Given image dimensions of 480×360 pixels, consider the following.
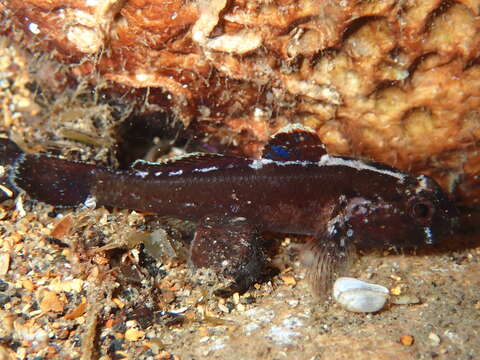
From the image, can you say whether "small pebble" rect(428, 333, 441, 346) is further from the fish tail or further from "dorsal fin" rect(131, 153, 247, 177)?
the fish tail

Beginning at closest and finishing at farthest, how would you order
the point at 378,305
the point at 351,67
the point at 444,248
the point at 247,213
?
the point at 378,305 < the point at 351,67 < the point at 247,213 < the point at 444,248

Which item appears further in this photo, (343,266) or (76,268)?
(343,266)

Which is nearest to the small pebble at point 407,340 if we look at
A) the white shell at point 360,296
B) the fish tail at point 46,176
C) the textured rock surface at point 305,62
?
the white shell at point 360,296

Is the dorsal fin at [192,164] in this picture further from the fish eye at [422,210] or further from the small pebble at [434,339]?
the small pebble at [434,339]

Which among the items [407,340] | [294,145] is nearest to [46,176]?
[294,145]

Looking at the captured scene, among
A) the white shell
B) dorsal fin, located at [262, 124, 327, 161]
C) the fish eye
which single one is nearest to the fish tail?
dorsal fin, located at [262, 124, 327, 161]

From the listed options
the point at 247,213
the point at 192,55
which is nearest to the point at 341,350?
the point at 247,213

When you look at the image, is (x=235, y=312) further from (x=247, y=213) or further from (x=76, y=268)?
(x=76, y=268)
